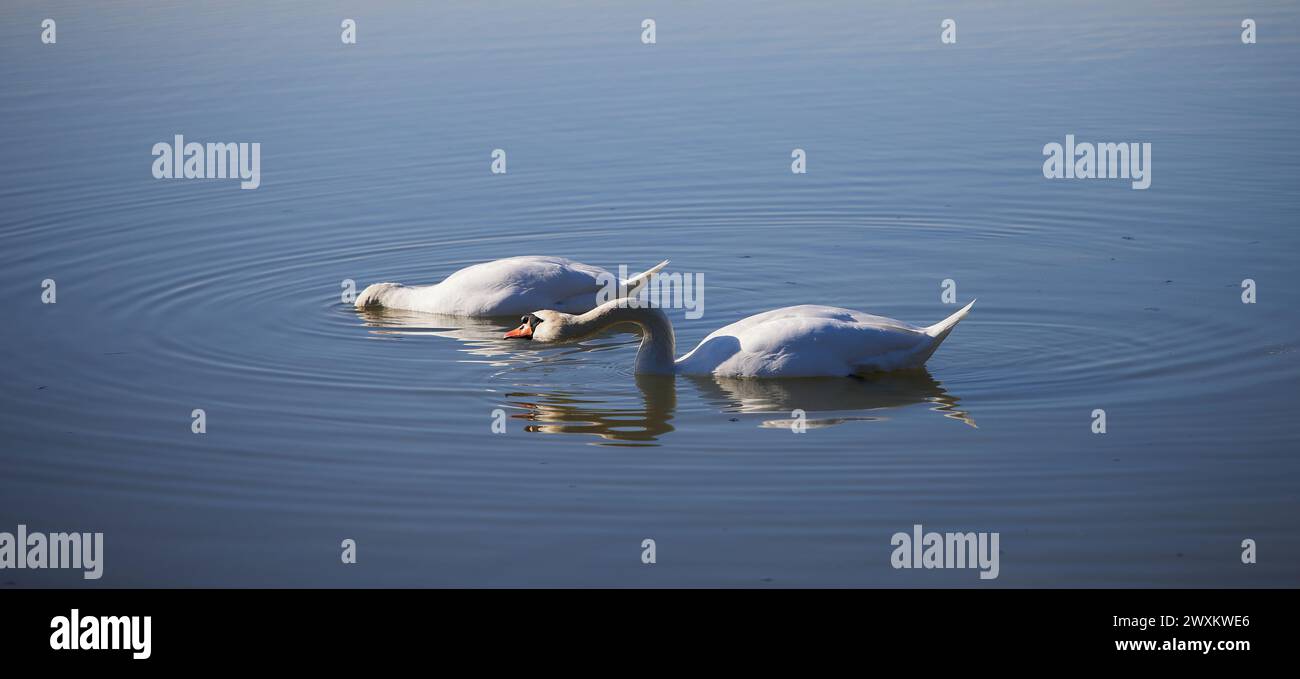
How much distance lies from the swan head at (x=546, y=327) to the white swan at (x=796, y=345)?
2.11ft

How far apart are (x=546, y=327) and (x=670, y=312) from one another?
1674 millimetres

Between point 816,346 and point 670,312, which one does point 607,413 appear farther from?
point 670,312

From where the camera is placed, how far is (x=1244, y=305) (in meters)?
12.9

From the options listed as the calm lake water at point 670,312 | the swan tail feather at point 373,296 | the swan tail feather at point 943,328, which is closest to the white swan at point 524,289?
the calm lake water at point 670,312

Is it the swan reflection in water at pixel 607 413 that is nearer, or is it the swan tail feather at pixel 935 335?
the swan reflection in water at pixel 607 413

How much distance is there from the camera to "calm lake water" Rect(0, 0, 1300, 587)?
904cm

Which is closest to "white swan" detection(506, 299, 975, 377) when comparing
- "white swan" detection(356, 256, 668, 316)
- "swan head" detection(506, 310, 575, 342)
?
"swan head" detection(506, 310, 575, 342)

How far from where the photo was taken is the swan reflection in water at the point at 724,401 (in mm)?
10906

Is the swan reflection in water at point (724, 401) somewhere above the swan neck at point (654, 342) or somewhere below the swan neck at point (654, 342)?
below

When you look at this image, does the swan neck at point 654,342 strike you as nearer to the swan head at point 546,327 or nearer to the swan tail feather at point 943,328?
the swan head at point 546,327

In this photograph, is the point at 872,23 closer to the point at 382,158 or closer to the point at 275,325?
the point at 382,158

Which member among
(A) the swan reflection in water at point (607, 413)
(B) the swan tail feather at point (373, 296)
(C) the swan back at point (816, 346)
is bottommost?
(A) the swan reflection in water at point (607, 413)

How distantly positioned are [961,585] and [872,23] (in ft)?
70.5

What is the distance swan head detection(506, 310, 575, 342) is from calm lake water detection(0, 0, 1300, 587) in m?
0.22
